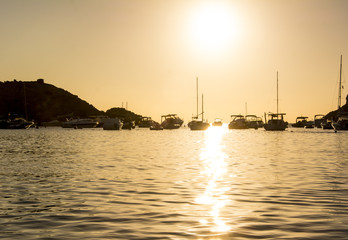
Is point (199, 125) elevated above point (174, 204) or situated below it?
above

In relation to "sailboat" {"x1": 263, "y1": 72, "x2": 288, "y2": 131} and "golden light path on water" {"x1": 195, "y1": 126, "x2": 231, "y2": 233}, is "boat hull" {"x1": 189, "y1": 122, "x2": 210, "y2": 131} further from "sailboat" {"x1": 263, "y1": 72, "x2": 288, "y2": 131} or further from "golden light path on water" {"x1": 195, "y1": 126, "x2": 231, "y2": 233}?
"golden light path on water" {"x1": 195, "y1": 126, "x2": 231, "y2": 233}

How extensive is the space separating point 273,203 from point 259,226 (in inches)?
137

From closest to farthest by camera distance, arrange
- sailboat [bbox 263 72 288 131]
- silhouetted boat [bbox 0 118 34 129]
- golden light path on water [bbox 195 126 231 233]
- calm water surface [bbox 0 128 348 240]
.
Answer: calm water surface [bbox 0 128 348 240] → golden light path on water [bbox 195 126 231 233] → sailboat [bbox 263 72 288 131] → silhouetted boat [bbox 0 118 34 129]

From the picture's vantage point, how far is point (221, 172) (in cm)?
2353

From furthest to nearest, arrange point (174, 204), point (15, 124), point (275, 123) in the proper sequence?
point (15, 124) → point (275, 123) → point (174, 204)

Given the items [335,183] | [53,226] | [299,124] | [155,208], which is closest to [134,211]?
[155,208]

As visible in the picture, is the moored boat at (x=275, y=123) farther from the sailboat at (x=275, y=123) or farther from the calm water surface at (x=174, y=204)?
the calm water surface at (x=174, y=204)

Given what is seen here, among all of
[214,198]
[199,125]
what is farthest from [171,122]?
[214,198]

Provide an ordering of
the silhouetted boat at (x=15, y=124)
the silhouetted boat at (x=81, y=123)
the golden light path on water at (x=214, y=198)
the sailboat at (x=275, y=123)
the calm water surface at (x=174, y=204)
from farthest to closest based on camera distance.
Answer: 1. the silhouetted boat at (x=81, y=123)
2. the silhouetted boat at (x=15, y=124)
3. the sailboat at (x=275, y=123)
4. the golden light path on water at (x=214, y=198)
5. the calm water surface at (x=174, y=204)

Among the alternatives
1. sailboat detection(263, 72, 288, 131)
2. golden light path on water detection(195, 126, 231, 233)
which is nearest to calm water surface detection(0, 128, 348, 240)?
golden light path on water detection(195, 126, 231, 233)

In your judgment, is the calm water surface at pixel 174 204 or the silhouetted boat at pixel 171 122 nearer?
the calm water surface at pixel 174 204

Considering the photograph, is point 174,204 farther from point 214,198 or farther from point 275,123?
point 275,123

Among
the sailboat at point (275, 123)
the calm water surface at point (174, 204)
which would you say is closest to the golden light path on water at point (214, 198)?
the calm water surface at point (174, 204)

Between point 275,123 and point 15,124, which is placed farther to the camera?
point 15,124
